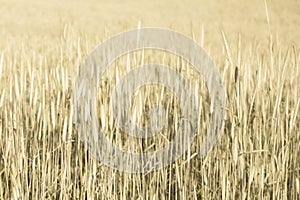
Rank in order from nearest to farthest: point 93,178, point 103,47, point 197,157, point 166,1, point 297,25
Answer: point 93,178 → point 197,157 → point 103,47 → point 297,25 → point 166,1

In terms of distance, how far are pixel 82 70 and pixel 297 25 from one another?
25.0 ft

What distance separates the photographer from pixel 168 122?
5.14 ft

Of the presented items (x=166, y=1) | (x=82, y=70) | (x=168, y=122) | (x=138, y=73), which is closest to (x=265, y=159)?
(x=168, y=122)

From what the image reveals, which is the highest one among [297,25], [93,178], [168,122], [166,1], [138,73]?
[166,1]

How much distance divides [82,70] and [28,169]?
321 mm

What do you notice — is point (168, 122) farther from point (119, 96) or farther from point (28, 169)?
point (28, 169)

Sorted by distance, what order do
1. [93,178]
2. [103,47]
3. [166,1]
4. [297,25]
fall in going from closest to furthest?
[93,178], [103,47], [297,25], [166,1]

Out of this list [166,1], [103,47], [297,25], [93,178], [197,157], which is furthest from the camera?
[166,1]

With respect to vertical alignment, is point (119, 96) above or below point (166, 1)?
below

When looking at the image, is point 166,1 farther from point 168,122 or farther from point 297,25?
point 168,122

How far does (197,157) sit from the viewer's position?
1.51 m

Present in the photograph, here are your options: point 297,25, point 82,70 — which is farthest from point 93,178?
point 297,25

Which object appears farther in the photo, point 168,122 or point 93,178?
point 168,122

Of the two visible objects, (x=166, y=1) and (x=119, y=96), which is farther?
A: (x=166, y=1)
